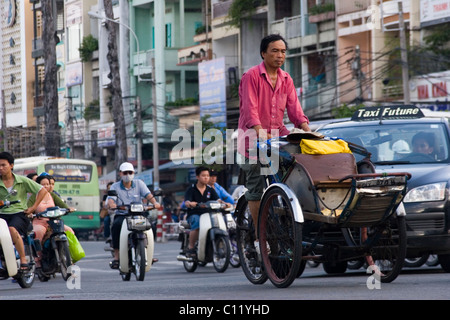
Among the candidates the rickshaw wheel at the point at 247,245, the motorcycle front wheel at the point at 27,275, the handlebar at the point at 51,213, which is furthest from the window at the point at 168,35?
the rickshaw wheel at the point at 247,245

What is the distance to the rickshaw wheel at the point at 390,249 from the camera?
938 cm

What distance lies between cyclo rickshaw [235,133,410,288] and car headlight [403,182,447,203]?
2.55 metres

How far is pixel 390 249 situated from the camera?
955 centimetres

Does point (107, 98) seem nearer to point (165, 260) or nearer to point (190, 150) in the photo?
point (190, 150)

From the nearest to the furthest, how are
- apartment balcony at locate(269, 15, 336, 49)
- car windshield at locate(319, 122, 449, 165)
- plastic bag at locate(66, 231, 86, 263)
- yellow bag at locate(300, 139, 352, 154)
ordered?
yellow bag at locate(300, 139, 352, 154), car windshield at locate(319, 122, 449, 165), plastic bag at locate(66, 231, 86, 263), apartment balcony at locate(269, 15, 336, 49)

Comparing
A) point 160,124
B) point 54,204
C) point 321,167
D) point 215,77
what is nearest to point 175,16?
point 160,124

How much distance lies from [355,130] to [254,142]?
3904 mm

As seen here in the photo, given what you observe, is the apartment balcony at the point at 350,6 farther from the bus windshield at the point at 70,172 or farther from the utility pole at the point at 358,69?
the bus windshield at the point at 70,172

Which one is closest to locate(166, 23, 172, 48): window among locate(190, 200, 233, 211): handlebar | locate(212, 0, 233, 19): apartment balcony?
locate(212, 0, 233, 19): apartment balcony

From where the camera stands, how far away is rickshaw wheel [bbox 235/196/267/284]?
1032 cm

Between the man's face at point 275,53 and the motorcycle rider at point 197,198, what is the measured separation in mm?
9055

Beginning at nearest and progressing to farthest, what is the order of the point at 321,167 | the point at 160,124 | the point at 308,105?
1. the point at 321,167
2. the point at 308,105
3. the point at 160,124

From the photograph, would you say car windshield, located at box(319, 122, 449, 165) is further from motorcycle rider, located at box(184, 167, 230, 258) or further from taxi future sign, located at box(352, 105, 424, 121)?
motorcycle rider, located at box(184, 167, 230, 258)

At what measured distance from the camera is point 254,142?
386 inches
